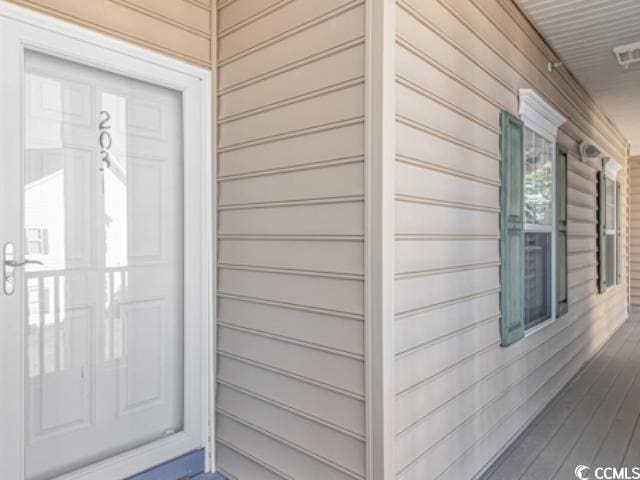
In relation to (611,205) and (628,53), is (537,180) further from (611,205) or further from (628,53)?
(611,205)

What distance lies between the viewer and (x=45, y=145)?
1.88 metres

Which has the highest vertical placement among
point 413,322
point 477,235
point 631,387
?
point 477,235

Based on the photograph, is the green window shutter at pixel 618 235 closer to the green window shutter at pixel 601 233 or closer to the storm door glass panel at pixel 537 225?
the green window shutter at pixel 601 233

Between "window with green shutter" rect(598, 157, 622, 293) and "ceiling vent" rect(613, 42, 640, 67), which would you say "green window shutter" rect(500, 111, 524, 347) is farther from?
"window with green shutter" rect(598, 157, 622, 293)

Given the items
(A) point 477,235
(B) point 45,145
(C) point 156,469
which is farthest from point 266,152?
(C) point 156,469

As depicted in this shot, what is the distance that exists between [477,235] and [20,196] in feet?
7.04

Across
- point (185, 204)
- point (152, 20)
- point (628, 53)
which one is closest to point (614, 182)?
point (628, 53)

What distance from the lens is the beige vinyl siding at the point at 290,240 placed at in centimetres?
179

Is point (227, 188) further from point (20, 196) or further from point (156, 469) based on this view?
point (156, 469)

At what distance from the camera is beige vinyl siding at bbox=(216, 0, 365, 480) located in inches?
70.3

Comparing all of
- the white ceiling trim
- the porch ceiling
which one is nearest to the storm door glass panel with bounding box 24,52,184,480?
the white ceiling trim

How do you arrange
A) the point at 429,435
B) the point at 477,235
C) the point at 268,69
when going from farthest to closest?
the point at 477,235
the point at 268,69
the point at 429,435

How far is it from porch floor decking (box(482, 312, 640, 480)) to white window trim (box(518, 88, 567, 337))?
0.63 m

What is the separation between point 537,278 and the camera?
3408 mm
